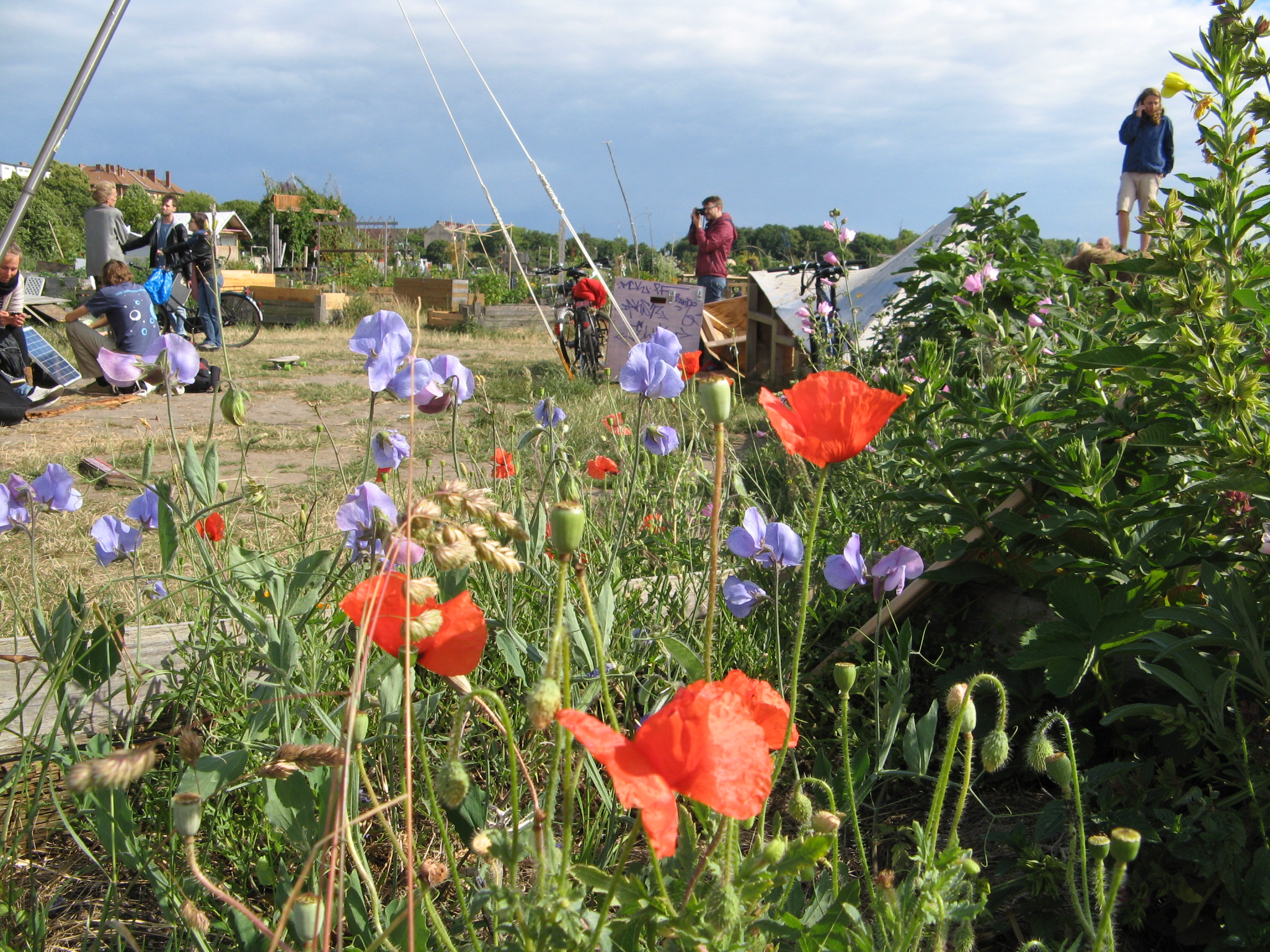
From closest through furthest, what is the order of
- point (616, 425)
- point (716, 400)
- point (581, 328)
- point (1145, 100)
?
point (716, 400) < point (616, 425) < point (1145, 100) < point (581, 328)

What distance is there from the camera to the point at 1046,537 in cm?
147

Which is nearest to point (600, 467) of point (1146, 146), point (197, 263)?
point (1146, 146)

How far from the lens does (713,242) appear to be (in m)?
7.86

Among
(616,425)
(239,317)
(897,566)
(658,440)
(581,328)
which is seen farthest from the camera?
(239,317)

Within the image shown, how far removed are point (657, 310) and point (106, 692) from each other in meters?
5.41

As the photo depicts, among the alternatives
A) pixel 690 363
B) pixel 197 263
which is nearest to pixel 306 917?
pixel 690 363

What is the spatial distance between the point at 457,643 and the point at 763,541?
69cm

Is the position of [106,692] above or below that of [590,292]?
below

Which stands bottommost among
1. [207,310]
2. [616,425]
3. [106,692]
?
[106,692]

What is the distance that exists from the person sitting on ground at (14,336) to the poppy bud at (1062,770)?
6.66m

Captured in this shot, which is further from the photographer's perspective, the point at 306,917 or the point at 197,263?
the point at 197,263

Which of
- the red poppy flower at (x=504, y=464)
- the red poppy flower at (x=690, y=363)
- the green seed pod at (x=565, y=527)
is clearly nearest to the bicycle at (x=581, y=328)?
the red poppy flower at (x=690, y=363)

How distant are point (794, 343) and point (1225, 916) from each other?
17.1 ft

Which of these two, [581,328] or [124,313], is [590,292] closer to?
[581,328]
